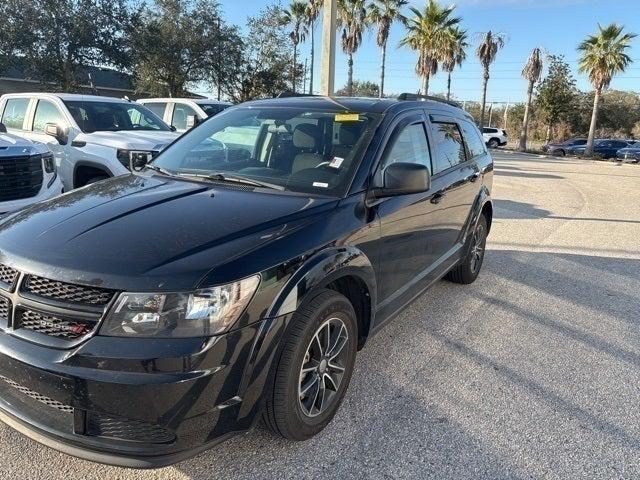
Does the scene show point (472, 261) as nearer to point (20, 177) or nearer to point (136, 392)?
point (136, 392)

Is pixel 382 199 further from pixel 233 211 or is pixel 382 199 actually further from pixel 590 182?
pixel 590 182

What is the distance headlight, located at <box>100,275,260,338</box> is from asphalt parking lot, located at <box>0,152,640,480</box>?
828 mm

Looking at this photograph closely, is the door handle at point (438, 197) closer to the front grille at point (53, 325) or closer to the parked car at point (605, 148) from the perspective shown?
the front grille at point (53, 325)

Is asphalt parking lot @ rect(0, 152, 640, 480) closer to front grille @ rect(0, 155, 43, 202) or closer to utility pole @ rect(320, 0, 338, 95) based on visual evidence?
front grille @ rect(0, 155, 43, 202)

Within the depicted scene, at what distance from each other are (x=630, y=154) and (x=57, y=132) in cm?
3182

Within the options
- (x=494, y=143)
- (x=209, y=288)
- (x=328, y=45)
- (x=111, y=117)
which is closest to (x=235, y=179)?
(x=209, y=288)

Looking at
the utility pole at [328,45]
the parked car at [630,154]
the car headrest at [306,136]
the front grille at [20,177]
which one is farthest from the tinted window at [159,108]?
the parked car at [630,154]

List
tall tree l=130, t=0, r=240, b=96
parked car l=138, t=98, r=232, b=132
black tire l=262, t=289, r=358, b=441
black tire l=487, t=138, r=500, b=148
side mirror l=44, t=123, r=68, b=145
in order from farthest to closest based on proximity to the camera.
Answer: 1. black tire l=487, t=138, r=500, b=148
2. tall tree l=130, t=0, r=240, b=96
3. parked car l=138, t=98, r=232, b=132
4. side mirror l=44, t=123, r=68, b=145
5. black tire l=262, t=289, r=358, b=441

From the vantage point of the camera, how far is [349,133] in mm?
3430

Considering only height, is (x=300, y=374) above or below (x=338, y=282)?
below

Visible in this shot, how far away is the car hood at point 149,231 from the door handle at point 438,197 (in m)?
1.29

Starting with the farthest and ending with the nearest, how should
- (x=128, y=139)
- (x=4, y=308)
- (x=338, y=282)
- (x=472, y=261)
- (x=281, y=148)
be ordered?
(x=128, y=139) → (x=472, y=261) → (x=281, y=148) → (x=338, y=282) → (x=4, y=308)

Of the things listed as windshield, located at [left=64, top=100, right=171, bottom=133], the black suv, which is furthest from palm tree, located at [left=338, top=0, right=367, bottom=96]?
the black suv

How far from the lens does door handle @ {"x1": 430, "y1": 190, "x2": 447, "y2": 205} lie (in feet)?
13.0
